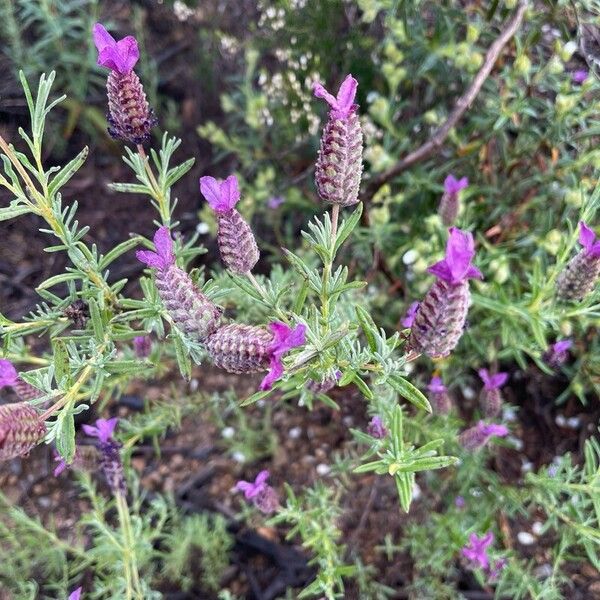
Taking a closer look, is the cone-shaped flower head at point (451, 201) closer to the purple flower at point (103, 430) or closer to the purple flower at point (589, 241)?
the purple flower at point (589, 241)

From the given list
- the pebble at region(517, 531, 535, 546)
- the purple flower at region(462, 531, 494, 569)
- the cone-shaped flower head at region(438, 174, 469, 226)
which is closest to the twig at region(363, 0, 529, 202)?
the cone-shaped flower head at region(438, 174, 469, 226)

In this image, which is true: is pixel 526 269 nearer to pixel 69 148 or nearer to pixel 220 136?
pixel 220 136

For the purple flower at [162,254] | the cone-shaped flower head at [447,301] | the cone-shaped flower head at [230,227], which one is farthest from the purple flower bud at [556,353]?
the purple flower at [162,254]

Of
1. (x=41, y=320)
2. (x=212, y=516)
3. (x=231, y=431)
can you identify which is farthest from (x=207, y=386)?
(x=41, y=320)

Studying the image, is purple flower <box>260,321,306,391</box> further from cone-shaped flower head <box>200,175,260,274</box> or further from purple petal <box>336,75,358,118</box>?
purple petal <box>336,75,358,118</box>

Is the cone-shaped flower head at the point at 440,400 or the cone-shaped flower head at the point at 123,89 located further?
the cone-shaped flower head at the point at 440,400

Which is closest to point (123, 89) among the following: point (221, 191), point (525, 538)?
point (221, 191)
